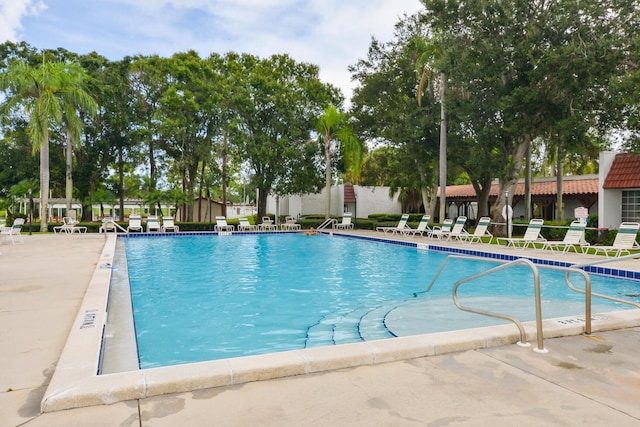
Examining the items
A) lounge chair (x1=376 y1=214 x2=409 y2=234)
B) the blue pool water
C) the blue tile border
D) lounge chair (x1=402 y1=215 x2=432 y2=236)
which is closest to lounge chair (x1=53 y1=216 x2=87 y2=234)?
the blue tile border

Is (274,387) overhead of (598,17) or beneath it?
beneath

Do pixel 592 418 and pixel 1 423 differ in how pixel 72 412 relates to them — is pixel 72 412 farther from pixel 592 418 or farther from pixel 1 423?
pixel 592 418

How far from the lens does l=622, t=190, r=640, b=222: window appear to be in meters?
17.1

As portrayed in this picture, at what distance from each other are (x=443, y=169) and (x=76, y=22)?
16520 millimetres

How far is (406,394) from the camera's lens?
2.99 m

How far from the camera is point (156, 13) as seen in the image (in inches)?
725

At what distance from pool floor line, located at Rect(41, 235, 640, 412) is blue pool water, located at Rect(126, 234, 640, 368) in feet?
3.84

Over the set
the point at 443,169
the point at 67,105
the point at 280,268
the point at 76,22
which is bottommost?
the point at 280,268

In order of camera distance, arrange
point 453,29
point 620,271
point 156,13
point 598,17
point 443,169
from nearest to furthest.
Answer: point 620,271
point 598,17
point 156,13
point 453,29
point 443,169

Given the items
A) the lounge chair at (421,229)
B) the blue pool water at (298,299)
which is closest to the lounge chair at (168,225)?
the blue pool water at (298,299)

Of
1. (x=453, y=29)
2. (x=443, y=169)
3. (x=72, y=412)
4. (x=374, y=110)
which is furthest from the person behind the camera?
(x=374, y=110)

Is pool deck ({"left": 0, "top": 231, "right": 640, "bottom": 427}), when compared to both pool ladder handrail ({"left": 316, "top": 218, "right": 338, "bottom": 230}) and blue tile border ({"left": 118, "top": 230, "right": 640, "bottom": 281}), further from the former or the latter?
pool ladder handrail ({"left": 316, "top": 218, "right": 338, "bottom": 230})

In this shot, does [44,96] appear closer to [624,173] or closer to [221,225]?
[221,225]

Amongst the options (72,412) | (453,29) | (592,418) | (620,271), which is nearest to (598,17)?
(453,29)
